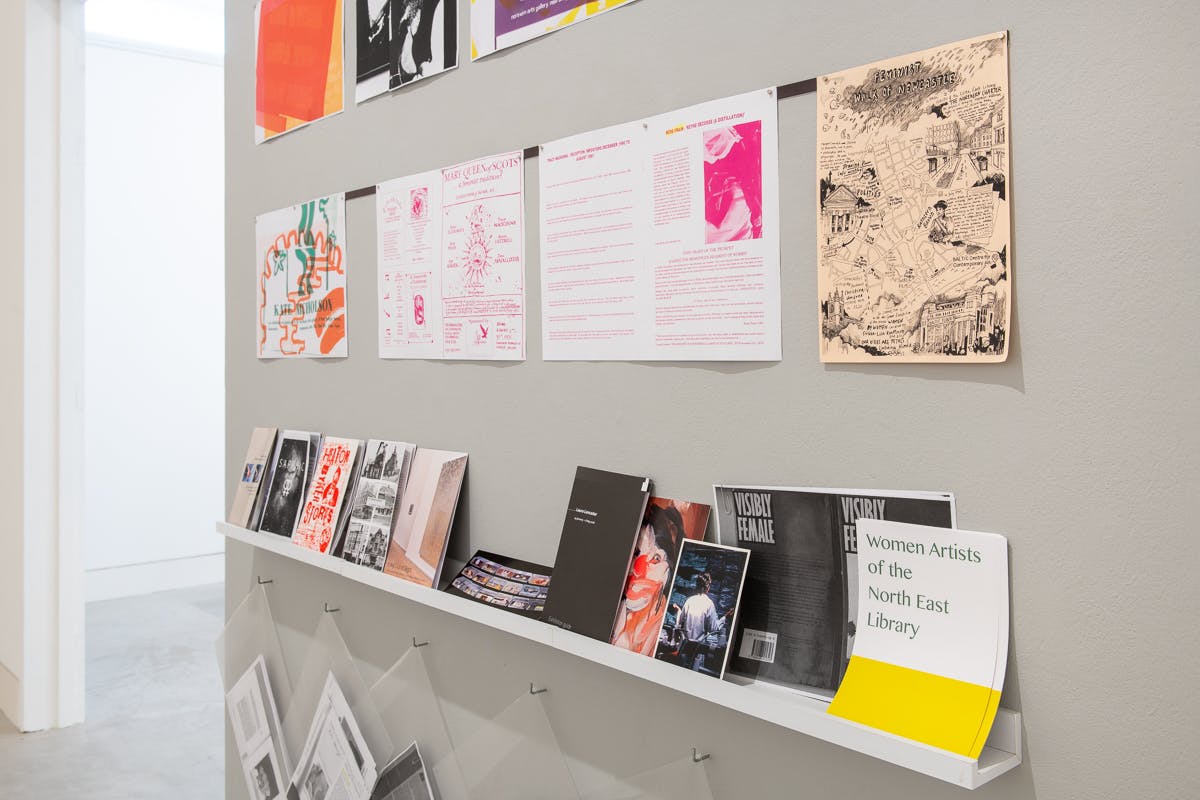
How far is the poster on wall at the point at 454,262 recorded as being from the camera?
5.25 ft

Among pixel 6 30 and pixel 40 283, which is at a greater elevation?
pixel 6 30

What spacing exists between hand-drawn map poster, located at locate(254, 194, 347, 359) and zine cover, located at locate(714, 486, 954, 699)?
1170 millimetres

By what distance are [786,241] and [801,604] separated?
479 millimetres

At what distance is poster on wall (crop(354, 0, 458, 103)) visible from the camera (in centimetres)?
173

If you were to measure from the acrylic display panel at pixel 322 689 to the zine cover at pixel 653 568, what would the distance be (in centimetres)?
82

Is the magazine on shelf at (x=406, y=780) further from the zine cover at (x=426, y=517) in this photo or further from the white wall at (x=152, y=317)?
the white wall at (x=152, y=317)

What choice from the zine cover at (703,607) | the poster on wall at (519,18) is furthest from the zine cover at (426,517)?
the poster on wall at (519,18)

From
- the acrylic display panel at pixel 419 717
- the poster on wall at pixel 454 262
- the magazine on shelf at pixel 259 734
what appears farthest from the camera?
the magazine on shelf at pixel 259 734

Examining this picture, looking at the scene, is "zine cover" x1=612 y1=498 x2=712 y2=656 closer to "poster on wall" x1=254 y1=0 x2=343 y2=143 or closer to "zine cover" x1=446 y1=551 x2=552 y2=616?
"zine cover" x1=446 y1=551 x2=552 y2=616

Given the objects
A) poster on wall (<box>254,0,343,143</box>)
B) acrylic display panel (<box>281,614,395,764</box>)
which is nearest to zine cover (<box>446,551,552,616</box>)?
acrylic display panel (<box>281,614,395,764</box>)

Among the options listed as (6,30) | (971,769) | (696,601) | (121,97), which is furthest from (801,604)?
(121,97)

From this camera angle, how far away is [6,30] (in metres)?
3.55

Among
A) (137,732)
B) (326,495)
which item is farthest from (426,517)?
(137,732)

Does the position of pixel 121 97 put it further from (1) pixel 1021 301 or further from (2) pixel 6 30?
(1) pixel 1021 301
